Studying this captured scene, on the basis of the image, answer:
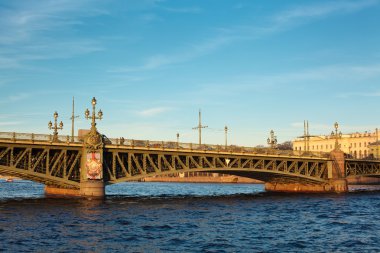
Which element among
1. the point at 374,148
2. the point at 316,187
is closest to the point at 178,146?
the point at 316,187

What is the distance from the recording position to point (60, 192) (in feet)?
235

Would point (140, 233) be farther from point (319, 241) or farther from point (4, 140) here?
point (4, 140)

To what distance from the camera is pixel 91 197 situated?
6228 centimetres

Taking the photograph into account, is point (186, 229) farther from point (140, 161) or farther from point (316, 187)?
point (316, 187)

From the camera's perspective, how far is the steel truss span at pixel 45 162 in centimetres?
5778

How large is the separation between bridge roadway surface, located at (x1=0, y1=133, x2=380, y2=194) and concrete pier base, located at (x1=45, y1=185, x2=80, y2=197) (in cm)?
93

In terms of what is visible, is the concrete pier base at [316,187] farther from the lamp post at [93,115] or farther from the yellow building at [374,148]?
the yellow building at [374,148]

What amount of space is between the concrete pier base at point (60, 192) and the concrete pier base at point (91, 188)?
104 inches

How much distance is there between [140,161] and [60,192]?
1269cm

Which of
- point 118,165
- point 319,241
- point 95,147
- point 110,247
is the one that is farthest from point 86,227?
point 118,165

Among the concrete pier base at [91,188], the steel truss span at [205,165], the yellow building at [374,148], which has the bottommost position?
the concrete pier base at [91,188]

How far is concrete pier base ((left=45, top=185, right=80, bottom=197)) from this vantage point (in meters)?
66.1

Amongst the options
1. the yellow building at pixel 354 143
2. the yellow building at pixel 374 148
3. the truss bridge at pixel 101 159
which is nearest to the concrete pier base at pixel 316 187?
the truss bridge at pixel 101 159

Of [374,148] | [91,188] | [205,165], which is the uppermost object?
[374,148]
